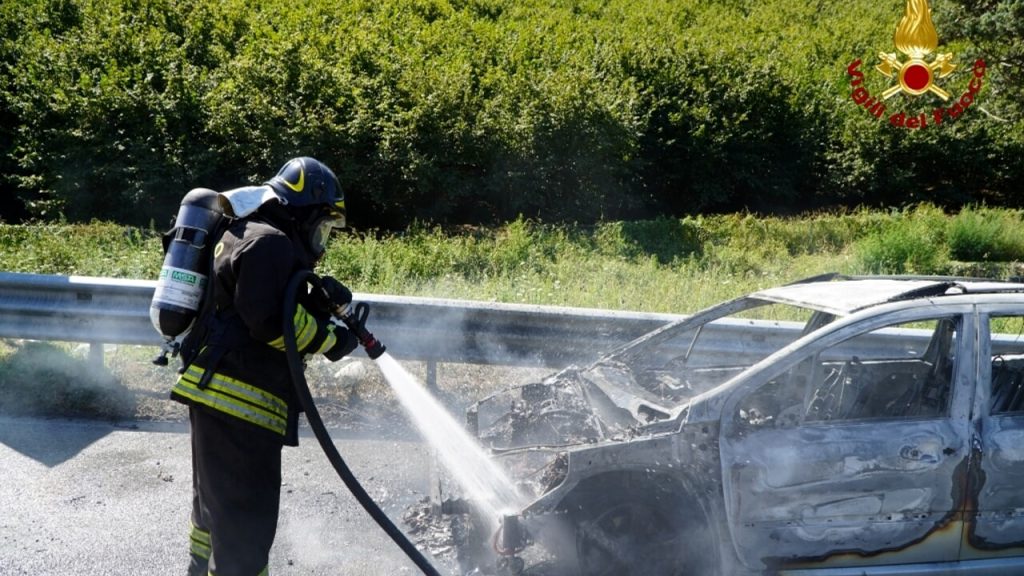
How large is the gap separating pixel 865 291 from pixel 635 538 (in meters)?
1.68

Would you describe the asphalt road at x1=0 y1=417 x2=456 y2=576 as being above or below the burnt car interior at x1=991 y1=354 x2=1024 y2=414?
below

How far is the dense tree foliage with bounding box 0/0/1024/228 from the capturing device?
45.0ft

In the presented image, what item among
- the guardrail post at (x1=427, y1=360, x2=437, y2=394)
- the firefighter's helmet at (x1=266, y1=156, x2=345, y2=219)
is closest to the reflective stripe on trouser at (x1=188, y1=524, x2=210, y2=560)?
the firefighter's helmet at (x1=266, y1=156, x2=345, y2=219)

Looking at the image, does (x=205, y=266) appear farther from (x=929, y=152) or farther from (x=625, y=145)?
(x=929, y=152)

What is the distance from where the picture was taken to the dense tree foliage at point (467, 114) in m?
13.7

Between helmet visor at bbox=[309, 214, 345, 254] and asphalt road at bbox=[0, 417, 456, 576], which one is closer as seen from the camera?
helmet visor at bbox=[309, 214, 345, 254]

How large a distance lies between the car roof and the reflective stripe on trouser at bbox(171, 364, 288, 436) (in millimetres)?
2536

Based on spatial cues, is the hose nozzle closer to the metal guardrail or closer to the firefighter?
the firefighter

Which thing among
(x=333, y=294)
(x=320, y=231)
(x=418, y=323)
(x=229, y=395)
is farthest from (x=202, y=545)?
(x=418, y=323)

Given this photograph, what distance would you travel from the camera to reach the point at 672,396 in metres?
4.49

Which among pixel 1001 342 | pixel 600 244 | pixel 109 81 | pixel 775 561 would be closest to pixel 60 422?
pixel 775 561

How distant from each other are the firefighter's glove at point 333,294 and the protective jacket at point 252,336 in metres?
0.07

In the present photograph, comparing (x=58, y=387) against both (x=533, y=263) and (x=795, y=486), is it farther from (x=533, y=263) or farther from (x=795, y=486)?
(x=533, y=263)

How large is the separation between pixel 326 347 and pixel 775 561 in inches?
82.5
